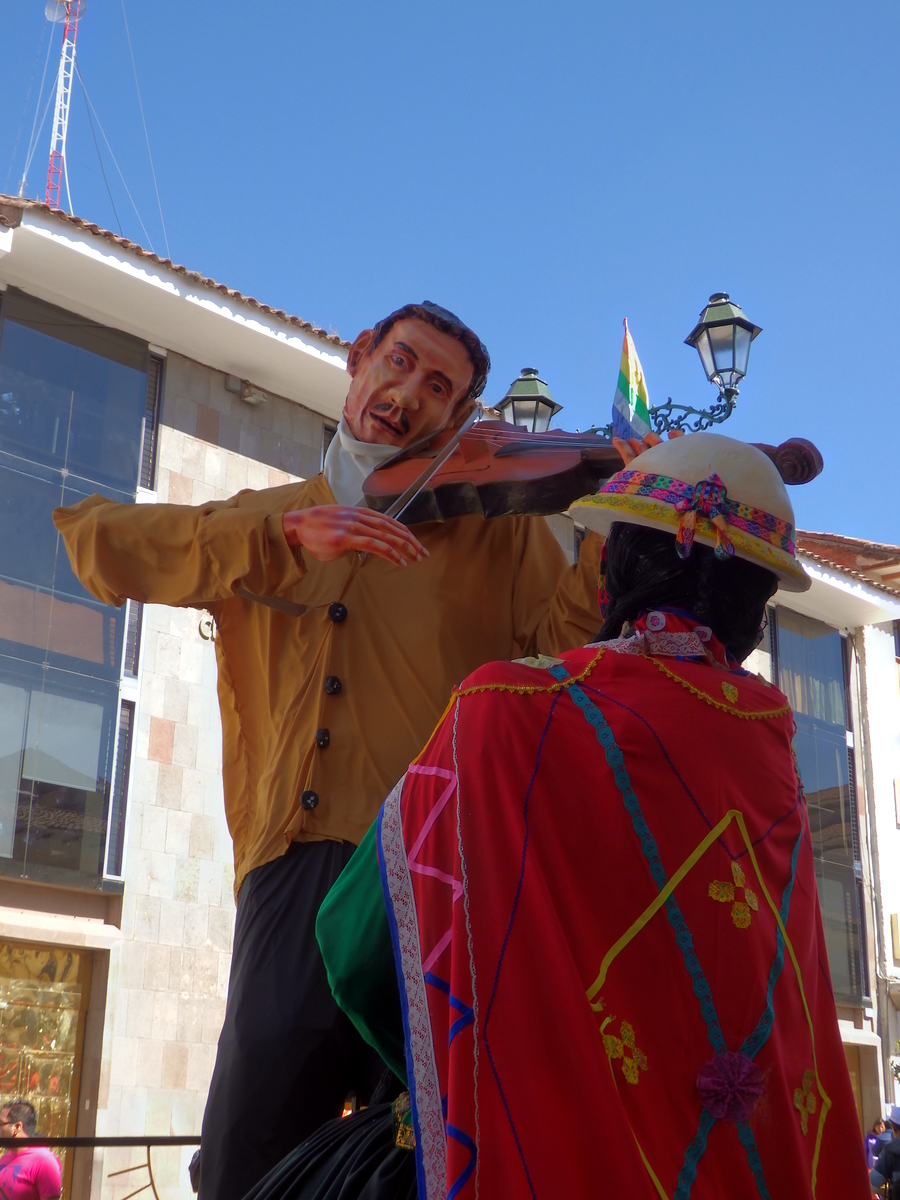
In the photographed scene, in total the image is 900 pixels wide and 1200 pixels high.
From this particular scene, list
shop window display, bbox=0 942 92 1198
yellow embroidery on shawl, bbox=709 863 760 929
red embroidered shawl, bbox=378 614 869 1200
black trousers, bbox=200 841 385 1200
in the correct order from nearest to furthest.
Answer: red embroidered shawl, bbox=378 614 869 1200 < yellow embroidery on shawl, bbox=709 863 760 929 < black trousers, bbox=200 841 385 1200 < shop window display, bbox=0 942 92 1198

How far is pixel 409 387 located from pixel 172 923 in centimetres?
1059

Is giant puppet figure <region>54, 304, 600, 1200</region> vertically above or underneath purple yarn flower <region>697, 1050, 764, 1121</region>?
above

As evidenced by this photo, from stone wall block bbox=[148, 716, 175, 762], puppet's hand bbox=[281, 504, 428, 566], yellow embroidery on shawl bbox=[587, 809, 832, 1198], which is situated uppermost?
stone wall block bbox=[148, 716, 175, 762]

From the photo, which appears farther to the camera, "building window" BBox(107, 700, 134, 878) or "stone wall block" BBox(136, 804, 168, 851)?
"stone wall block" BBox(136, 804, 168, 851)

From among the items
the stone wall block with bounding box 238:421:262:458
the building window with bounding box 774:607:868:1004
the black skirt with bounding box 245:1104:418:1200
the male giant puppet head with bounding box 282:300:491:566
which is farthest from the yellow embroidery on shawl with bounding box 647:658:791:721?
the building window with bounding box 774:607:868:1004

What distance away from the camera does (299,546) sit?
2.66m

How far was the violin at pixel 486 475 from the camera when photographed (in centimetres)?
280

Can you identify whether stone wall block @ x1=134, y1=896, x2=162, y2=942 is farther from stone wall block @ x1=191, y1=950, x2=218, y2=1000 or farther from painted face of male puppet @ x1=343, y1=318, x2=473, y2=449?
painted face of male puppet @ x1=343, y1=318, x2=473, y2=449

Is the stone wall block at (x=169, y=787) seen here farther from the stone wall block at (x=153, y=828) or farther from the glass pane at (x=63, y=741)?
the glass pane at (x=63, y=741)

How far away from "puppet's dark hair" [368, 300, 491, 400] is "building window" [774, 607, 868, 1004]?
59.5 feet

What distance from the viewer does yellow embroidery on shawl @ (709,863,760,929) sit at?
1877 mm

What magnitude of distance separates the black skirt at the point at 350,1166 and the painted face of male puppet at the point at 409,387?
1.49 meters

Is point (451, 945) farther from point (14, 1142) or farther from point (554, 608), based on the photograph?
point (14, 1142)

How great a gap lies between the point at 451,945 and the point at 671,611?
68cm
